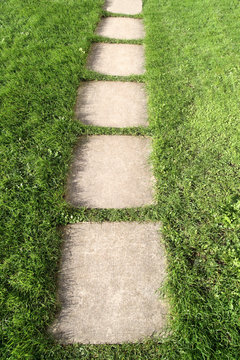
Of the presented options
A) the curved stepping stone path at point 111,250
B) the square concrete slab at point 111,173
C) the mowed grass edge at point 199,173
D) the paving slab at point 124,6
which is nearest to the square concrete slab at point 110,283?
the curved stepping stone path at point 111,250

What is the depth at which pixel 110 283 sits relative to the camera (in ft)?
7.09

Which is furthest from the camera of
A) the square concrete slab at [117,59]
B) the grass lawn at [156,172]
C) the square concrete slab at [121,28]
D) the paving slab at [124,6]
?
the paving slab at [124,6]

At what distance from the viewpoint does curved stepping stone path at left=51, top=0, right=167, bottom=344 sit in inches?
78.1

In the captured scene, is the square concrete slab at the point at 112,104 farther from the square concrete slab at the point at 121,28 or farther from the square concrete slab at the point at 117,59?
the square concrete slab at the point at 121,28

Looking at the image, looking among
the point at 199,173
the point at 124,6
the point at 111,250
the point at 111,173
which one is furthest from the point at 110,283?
the point at 124,6

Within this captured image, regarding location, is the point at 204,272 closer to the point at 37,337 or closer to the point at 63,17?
→ the point at 37,337

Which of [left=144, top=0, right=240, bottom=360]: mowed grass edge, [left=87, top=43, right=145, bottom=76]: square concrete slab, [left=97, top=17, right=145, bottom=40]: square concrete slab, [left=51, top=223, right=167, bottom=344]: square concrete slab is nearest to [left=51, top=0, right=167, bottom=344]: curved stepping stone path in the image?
[left=51, top=223, right=167, bottom=344]: square concrete slab

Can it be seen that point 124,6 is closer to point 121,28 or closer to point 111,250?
point 121,28

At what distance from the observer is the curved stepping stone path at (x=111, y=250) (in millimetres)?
1983

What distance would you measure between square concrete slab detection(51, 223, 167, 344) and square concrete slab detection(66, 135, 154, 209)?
0.98 ft

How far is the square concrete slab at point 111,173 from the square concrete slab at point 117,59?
159 cm

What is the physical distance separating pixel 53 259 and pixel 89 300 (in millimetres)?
472

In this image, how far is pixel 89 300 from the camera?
6.82 feet

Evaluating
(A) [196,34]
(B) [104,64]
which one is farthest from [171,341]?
(A) [196,34]
